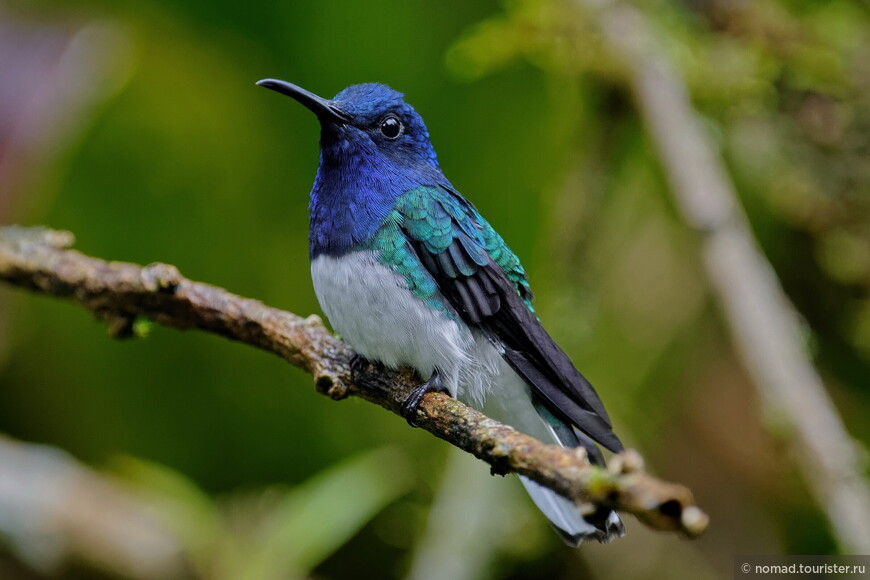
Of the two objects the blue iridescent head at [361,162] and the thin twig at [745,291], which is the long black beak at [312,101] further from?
the thin twig at [745,291]

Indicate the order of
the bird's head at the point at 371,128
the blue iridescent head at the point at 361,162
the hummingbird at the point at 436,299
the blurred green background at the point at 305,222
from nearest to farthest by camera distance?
1. the hummingbird at the point at 436,299
2. the blue iridescent head at the point at 361,162
3. the bird's head at the point at 371,128
4. the blurred green background at the point at 305,222

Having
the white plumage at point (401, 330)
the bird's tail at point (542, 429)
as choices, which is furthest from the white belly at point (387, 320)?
the bird's tail at point (542, 429)

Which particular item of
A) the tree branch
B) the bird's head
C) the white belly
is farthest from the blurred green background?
the white belly

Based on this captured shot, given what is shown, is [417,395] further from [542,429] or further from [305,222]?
[305,222]

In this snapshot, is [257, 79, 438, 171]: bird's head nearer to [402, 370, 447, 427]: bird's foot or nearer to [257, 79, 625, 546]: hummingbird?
[257, 79, 625, 546]: hummingbird

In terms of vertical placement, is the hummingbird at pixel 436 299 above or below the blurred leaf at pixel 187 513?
above

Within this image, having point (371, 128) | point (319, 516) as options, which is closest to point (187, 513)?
point (319, 516)
